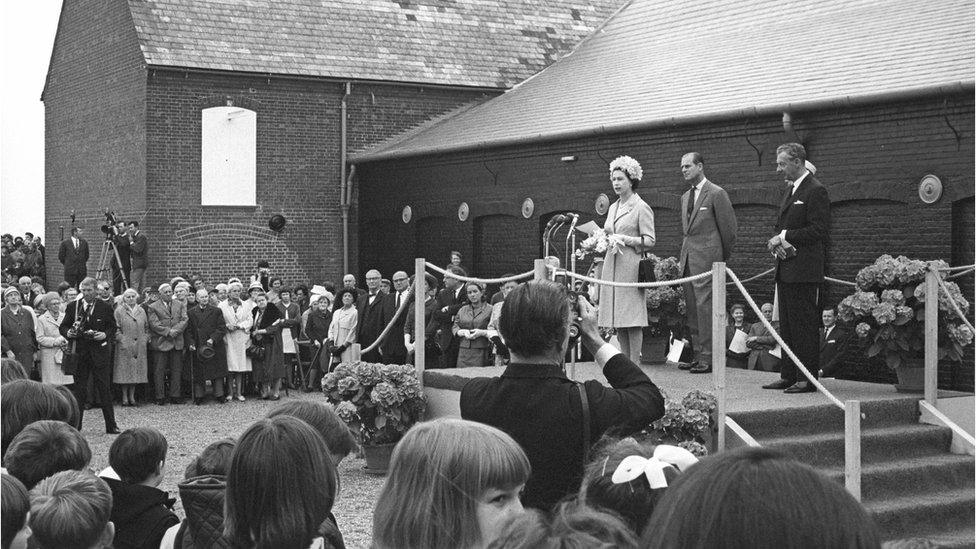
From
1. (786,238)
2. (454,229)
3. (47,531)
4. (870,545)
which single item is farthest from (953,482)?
(454,229)

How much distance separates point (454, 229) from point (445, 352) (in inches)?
281

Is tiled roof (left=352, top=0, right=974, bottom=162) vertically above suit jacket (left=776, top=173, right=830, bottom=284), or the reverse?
tiled roof (left=352, top=0, right=974, bottom=162)

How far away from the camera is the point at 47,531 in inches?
152

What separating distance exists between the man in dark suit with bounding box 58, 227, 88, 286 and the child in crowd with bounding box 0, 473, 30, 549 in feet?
73.9

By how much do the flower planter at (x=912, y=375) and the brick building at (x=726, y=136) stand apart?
2.41 m

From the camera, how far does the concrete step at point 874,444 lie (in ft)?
30.5

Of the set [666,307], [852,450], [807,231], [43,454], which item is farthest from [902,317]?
[43,454]

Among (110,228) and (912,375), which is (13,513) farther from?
(110,228)

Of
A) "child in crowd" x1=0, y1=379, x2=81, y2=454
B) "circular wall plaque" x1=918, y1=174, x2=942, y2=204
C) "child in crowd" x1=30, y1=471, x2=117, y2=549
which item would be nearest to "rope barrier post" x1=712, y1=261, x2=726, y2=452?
"child in crowd" x1=0, y1=379, x2=81, y2=454

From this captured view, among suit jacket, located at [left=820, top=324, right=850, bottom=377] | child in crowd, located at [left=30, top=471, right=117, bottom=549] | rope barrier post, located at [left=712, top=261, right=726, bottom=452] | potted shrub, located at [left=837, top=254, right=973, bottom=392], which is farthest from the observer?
suit jacket, located at [left=820, top=324, right=850, bottom=377]

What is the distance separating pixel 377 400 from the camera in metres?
11.1

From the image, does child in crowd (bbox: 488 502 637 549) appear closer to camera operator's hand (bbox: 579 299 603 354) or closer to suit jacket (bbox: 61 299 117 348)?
camera operator's hand (bbox: 579 299 603 354)

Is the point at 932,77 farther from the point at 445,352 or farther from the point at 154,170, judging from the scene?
the point at 154,170

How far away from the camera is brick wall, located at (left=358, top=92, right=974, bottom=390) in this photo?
13.9 metres
